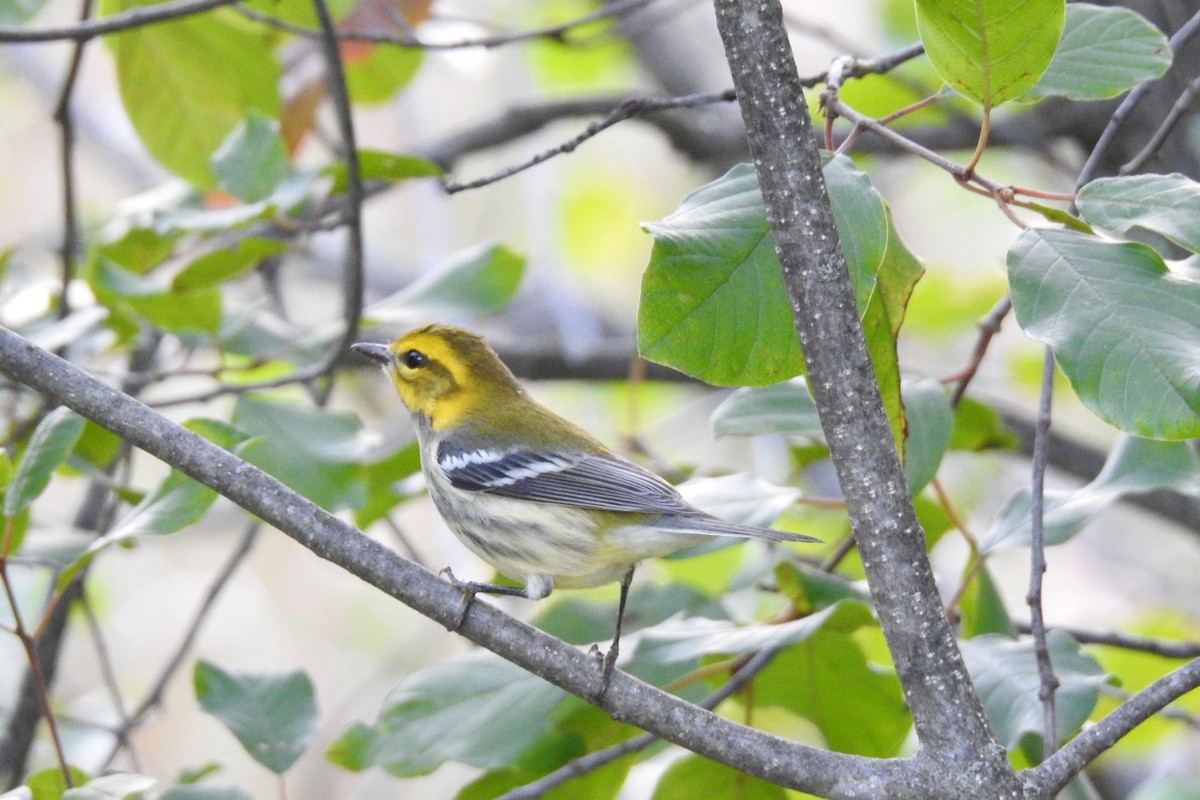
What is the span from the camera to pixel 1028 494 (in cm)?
187

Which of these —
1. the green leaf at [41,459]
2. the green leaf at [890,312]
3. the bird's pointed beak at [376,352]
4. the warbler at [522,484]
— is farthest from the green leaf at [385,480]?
the green leaf at [890,312]

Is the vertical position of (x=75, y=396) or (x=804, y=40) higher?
(x=804, y=40)


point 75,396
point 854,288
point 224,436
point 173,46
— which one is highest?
point 173,46

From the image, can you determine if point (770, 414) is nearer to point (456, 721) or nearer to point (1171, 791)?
point (456, 721)

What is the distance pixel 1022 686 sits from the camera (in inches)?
59.8

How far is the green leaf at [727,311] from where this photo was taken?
1264 millimetres

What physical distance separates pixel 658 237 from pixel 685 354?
13cm

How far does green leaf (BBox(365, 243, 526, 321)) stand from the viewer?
7.66ft

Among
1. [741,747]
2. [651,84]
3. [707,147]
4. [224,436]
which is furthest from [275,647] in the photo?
[741,747]

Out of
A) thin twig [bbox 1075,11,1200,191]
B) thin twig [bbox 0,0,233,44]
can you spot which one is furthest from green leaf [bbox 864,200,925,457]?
thin twig [bbox 0,0,233,44]

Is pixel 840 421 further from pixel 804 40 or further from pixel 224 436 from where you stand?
pixel 804 40

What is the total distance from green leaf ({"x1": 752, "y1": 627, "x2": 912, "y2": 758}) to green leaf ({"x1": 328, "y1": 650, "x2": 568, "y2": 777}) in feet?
1.24

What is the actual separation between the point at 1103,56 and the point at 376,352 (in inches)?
61.4

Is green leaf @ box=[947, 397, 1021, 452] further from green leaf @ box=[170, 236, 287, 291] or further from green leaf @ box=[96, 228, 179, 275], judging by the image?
green leaf @ box=[96, 228, 179, 275]
